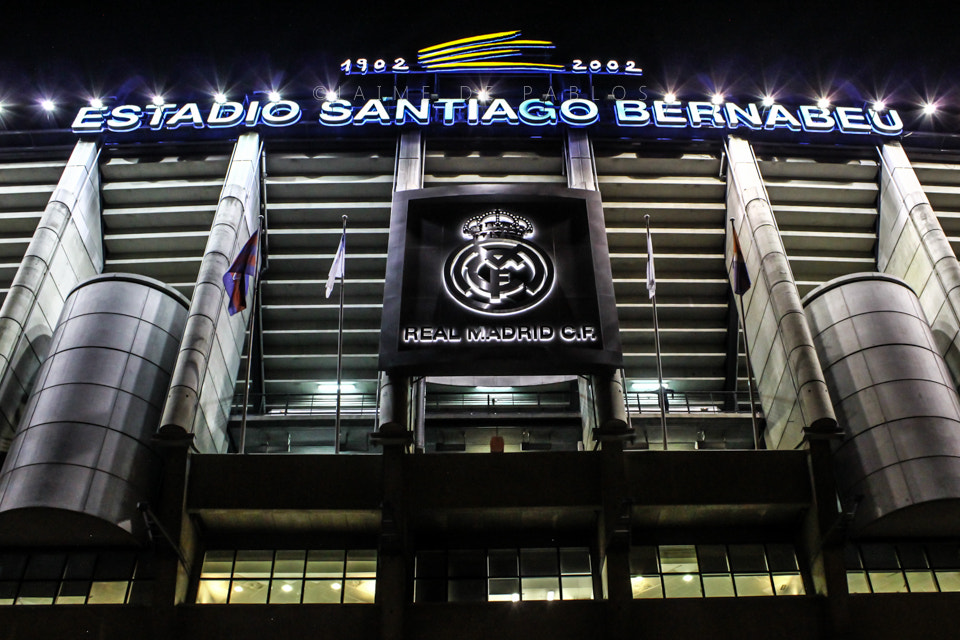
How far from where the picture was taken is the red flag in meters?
28.3

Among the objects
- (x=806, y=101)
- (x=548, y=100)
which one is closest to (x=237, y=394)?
(x=548, y=100)

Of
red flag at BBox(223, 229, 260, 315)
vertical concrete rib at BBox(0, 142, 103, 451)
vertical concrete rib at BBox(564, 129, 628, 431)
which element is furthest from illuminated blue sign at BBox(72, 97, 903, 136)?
red flag at BBox(223, 229, 260, 315)

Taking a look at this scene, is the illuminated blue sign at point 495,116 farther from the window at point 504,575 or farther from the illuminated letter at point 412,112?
the window at point 504,575

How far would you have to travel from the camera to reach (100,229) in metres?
37.5

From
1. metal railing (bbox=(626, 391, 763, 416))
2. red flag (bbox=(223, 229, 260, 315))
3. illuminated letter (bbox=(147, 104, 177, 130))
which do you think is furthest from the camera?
illuminated letter (bbox=(147, 104, 177, 130))

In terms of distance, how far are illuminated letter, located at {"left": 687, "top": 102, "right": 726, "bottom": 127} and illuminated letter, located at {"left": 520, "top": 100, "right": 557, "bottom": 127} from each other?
6742mm

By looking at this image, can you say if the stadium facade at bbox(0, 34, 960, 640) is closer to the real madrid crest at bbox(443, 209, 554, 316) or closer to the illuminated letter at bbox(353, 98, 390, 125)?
the real madrid crest at bbox(443, 209, 554, 316)

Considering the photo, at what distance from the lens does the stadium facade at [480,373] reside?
81.8 ft

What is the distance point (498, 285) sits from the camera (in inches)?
1170

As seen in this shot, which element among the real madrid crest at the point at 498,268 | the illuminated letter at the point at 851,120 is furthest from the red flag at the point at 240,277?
the illuminated letter at the point at 851,120

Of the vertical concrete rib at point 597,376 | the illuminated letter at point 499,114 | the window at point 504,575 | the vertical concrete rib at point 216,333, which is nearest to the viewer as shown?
the window at point 504,575

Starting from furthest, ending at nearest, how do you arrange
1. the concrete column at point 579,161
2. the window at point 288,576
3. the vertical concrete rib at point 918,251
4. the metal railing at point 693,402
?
the metal railing at point 693,402 < the concrete column at point 579,161 < the vertical concrete rib at point 918,251 < the window at point 288,576

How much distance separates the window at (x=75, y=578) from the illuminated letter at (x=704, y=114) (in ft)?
100

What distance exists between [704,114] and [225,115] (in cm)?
2362
